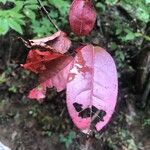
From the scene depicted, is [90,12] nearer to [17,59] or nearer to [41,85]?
[41,85]

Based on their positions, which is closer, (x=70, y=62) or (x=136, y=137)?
(x=70, y=62)

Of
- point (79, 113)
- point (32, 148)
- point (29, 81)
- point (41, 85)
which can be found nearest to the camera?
point (79, 113)

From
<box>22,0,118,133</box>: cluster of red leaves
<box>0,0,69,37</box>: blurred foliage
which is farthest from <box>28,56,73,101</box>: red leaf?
<box>0,0,69,37</box>: blurred foliage

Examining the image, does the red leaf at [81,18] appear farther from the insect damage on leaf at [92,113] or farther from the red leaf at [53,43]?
the insect damage on leaf at [92,113]

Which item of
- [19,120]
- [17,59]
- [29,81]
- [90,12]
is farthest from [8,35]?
[90,12]

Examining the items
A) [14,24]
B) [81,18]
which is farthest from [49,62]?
A: [14,24]

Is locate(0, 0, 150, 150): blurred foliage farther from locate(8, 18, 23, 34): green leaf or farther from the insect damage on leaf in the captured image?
the insect damage on leaf

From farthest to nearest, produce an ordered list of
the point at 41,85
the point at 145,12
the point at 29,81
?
the point at 29,81 < the point at 145,12 < the point at 41,85

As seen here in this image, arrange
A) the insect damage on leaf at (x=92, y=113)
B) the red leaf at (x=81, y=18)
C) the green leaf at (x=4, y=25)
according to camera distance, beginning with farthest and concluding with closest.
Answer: the green leaf at (x=4, y=25) < the red leaf at (x=81, y=18) < the insect damage on leaf at (x=92, y=113)

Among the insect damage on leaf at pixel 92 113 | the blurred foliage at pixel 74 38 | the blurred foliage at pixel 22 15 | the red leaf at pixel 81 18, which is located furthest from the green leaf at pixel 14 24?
the insect damage on leaf at pixel 92 113
